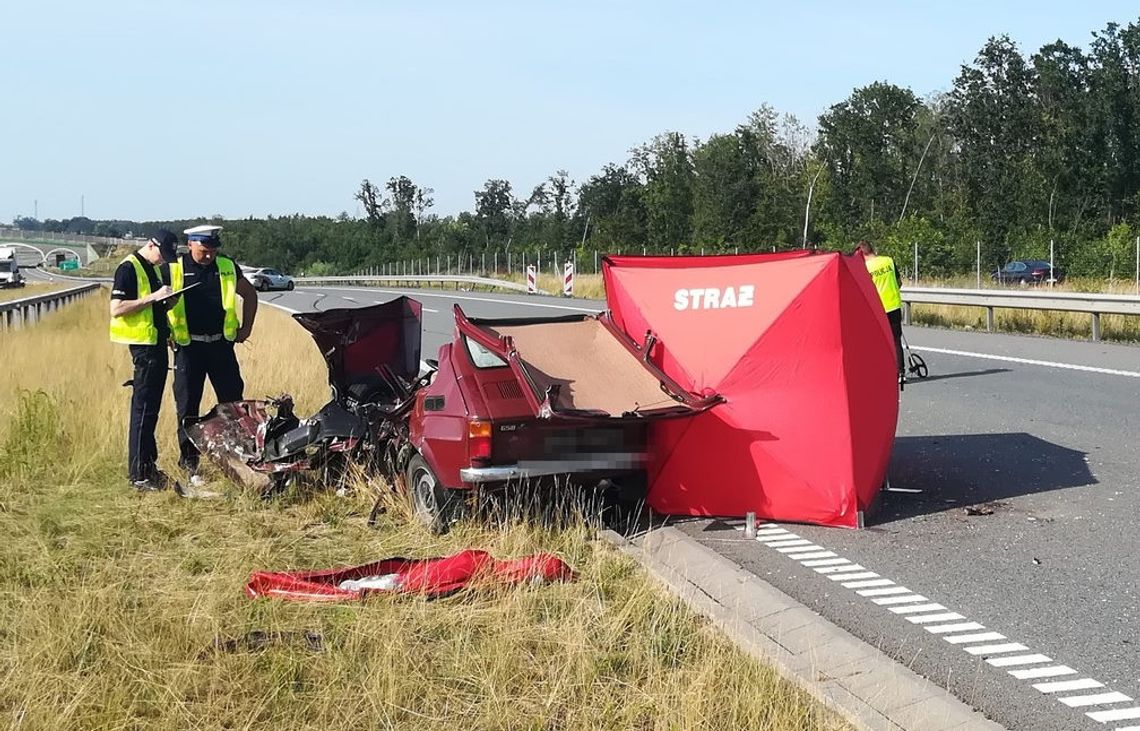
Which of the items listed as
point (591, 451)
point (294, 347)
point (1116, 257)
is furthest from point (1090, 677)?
point (1116, 257)

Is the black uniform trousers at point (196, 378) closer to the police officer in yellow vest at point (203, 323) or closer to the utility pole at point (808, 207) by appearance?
the police officer in yellow vest at point (203, 323)

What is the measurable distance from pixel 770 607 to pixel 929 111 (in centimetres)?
9000

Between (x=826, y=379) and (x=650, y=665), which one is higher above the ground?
(x=826, y=379)

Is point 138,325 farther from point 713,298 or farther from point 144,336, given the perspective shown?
point 713,298

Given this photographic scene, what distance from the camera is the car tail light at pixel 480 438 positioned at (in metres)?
6.26

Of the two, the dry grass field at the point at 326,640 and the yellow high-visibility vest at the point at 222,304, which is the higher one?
the yellow high-visibility vest at the point at 222,304

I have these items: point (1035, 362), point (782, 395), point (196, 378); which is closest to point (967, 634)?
point (782, 395)

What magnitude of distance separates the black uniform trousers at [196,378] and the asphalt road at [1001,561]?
149 inches

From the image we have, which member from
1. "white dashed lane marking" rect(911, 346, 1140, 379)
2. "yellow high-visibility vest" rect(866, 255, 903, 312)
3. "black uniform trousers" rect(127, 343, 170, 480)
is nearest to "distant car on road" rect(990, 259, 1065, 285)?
"white dashed lane marking" rect(911, 346, 1140, 379)

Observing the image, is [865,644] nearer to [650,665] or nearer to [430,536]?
[650,665]

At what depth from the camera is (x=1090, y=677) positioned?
4508 millimetres

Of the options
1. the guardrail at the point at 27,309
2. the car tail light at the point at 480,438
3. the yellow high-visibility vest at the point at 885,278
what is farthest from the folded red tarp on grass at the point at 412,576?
the guardrail at the point at 27,309

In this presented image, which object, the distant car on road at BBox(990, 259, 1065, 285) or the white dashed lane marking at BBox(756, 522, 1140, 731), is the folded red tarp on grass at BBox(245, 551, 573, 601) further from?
the distant car on road at BBox(990, 259, 1065, 285)

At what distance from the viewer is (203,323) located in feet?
28.5
